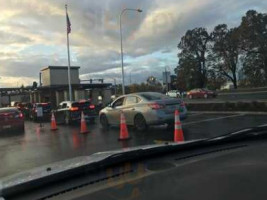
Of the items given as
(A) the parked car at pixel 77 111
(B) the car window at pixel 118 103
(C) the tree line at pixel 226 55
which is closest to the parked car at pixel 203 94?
(C) the tree line at pixel 226 55

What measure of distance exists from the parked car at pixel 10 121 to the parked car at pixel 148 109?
6992 millimetres

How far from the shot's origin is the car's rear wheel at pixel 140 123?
1556 cm

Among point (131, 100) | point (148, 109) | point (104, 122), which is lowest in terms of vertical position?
point (104, 122)

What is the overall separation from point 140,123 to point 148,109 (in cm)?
75

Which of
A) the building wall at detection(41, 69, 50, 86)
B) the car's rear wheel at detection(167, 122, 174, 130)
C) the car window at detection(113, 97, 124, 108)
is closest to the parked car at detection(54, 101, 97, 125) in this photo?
the car window at detection(113, 97, 124, 108)

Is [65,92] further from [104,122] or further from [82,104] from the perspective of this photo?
[104,122]

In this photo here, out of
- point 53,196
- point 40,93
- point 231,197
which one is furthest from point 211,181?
point 40,93

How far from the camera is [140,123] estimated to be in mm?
15750

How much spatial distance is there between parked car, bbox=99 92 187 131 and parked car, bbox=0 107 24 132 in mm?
6992

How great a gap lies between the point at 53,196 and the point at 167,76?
97.8 feet

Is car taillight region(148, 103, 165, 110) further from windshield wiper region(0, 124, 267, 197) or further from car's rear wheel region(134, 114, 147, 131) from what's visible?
windshield wiper region(0, 124, 267, 197)

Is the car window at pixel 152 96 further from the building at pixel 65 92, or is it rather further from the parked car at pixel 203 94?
the parked car at pixel 203 94

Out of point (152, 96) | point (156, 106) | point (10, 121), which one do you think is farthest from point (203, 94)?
point (156, 106)

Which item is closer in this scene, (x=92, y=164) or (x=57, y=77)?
(x=92, y=164)
